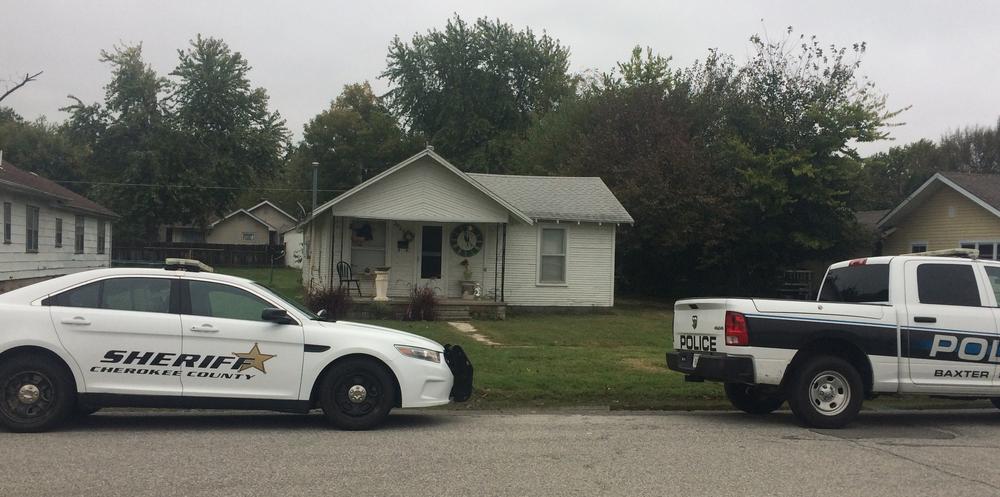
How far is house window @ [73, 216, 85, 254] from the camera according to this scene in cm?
2898

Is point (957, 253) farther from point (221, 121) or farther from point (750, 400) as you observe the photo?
point (221, 121)

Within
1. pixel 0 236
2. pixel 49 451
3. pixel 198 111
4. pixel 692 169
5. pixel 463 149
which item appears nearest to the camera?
pixel 49 451

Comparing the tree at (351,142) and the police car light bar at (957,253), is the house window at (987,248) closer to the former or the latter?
the police car light bar at (957,253)

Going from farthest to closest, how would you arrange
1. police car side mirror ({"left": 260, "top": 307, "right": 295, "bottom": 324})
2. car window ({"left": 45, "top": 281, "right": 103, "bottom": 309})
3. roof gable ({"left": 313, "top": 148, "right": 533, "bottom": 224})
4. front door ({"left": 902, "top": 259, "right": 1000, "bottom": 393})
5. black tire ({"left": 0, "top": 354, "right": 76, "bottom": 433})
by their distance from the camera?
roof gable ({"left": 313, "top": 148, "right": 533, "bottom": 224})
front door ({"left": 902, "top": 259, "right": 1000, "bottom": 393})
police car side mirror ({"left": 260, "top": 307, "right": 295, "bottom": 324})
car window ({"left": 45, "top": 281, "right": 103, "bottom": 309})
black tire ({"left": 0, "top": 354, "right": 76, "bottom": 433})

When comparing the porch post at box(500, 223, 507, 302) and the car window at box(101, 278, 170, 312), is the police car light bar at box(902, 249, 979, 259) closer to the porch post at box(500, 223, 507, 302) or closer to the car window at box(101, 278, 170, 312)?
the car window at box(101, 278, 170, 312)

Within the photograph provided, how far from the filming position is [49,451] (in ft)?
23.3

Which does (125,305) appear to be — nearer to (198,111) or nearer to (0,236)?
(0,236)

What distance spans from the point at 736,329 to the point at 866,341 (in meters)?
1.48

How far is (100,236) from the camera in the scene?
32.7 meters

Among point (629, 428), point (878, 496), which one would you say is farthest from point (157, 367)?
point (878, 496)

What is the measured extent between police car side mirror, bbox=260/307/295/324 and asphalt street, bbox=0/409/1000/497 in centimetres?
109

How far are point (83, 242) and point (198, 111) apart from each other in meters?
18.2

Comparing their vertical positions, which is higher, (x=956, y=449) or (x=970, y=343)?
(x=970, y=343)

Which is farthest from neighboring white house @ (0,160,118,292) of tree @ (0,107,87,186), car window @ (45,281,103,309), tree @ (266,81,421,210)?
tree @ (0,107,87,186)
